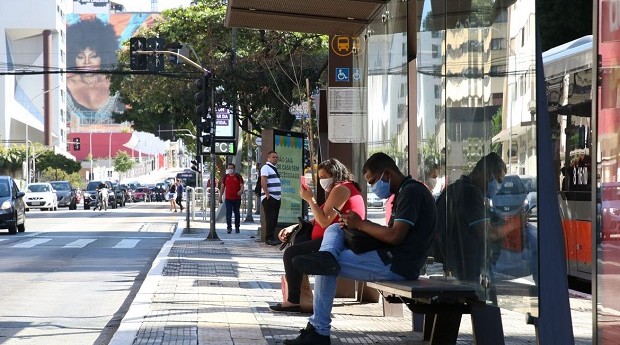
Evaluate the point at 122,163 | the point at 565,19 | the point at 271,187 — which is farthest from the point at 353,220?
the point at 122,163

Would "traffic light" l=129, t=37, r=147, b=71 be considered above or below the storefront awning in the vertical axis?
above

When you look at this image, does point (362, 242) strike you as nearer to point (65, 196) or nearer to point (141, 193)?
point (65, 196)

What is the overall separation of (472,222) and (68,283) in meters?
10.2

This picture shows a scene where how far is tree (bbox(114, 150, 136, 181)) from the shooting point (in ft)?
552

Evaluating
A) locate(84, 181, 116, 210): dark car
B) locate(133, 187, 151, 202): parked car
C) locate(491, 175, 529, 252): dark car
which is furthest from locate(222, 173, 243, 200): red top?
locate(133, 187, 151, 202): parked car

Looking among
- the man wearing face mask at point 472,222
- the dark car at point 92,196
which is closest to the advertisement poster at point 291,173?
the man wearing face mask at point 472,222

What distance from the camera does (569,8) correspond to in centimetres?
2923

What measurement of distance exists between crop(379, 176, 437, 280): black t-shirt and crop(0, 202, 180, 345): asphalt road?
9.62ft

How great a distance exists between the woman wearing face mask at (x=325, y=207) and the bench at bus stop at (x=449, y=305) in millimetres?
2015

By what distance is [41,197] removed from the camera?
211ft

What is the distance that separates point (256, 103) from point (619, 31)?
105 ft

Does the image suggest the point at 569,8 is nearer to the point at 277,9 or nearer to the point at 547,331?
the point at 277,9

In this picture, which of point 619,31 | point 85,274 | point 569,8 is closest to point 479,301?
point 619,31

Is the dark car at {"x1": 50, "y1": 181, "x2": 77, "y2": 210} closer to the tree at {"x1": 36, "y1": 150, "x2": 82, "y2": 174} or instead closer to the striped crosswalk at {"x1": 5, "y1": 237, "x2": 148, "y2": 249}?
the striped crosswalk at {"x1": 5, "y1": 237, "x2": 148, "y2": 249}
